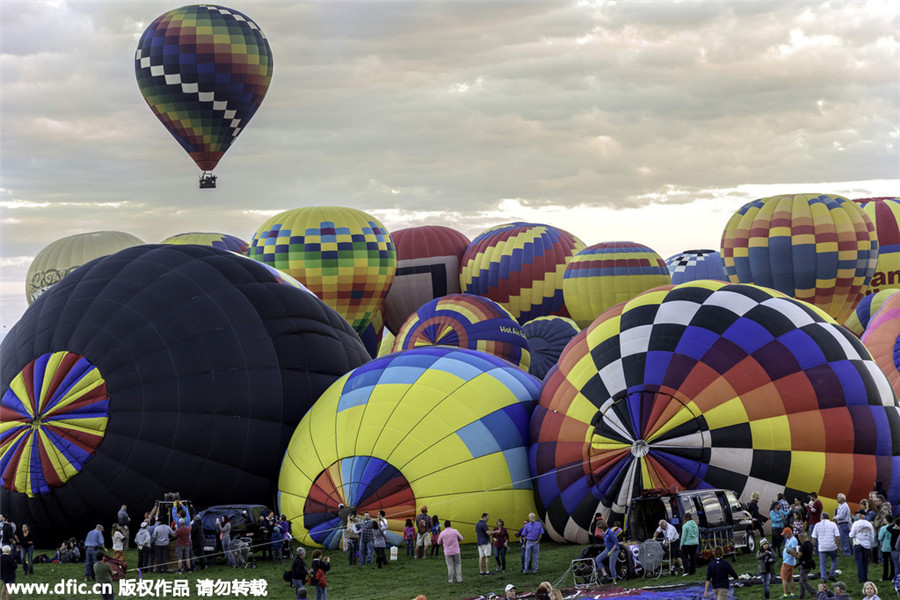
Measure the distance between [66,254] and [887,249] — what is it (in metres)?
33.4

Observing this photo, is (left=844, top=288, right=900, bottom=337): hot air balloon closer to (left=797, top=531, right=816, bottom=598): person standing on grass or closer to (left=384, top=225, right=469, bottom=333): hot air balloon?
(left=384, top=225, right=469, bottom=333): hot air balloon

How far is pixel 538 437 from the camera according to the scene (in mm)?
16703

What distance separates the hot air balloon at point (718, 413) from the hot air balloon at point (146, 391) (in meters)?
4.72

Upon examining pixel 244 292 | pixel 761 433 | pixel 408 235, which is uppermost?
pixel 408 235

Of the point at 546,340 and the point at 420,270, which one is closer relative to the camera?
the point at 546,340

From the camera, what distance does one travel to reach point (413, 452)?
54.4ft

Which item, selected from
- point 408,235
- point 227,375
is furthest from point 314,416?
point 408,235

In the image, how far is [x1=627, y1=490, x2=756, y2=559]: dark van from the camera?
45.6ft

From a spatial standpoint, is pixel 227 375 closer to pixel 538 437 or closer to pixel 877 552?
pixel 538 437

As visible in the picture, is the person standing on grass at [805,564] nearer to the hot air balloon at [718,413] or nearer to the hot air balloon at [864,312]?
the hot air balloon at [718,413]

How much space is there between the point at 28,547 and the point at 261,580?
12.3ft

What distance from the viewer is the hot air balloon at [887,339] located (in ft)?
82.5

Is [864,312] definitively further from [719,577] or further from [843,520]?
[719,577]

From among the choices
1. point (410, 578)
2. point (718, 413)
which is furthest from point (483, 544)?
point (718, 413)
